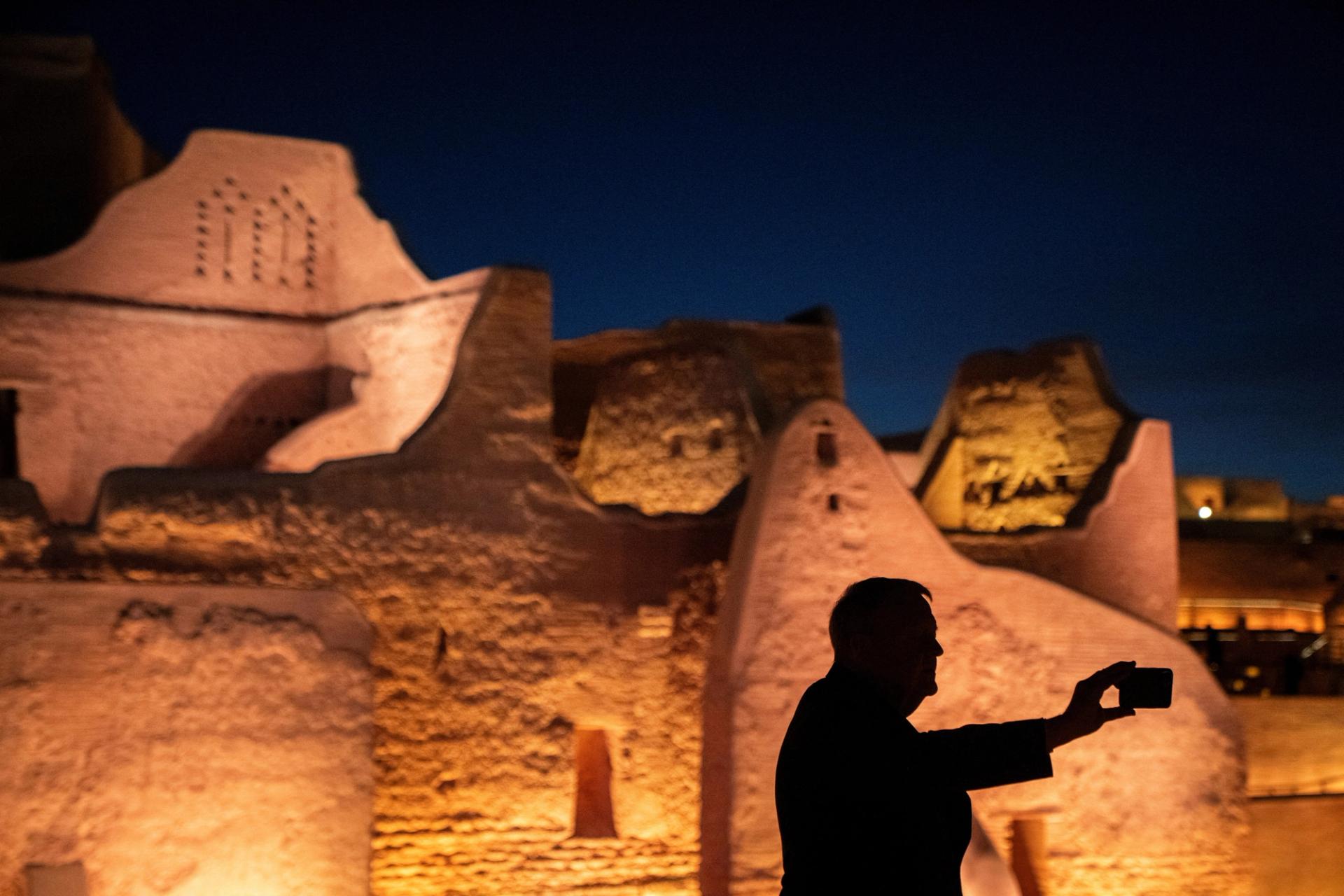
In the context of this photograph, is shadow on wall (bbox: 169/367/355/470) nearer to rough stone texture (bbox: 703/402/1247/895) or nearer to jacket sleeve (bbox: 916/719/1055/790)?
rough stone texture (bbox: 703/402/1247/895)

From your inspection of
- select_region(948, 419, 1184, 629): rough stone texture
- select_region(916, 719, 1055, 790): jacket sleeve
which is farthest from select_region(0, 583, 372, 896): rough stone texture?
select_region(916, 719, 1055, 790): jacket sleeve

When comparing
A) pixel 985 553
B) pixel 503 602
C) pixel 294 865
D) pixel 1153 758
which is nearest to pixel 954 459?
pixel 985 553

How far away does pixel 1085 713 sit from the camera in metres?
3.14

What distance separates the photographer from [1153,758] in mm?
11141

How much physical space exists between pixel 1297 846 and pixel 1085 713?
34.7ft

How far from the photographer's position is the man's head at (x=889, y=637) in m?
3.18

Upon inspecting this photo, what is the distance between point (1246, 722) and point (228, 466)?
31.1 feet

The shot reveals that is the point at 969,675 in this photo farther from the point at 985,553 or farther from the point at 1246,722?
the point at 1246,722

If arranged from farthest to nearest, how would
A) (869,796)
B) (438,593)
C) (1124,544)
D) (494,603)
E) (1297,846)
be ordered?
(1124,544)
(1297,846)
(494,603)
(438,593)
(869,796)

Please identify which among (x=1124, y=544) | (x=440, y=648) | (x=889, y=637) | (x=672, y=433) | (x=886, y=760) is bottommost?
(x=886, y=760)

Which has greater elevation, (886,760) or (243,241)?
(243,241)

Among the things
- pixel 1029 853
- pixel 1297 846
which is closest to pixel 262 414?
pixel 1029 853

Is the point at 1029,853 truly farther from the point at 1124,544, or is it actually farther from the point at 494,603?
the point at 494,603

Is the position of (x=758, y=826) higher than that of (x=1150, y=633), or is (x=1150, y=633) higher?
(x=1150, y=633)
